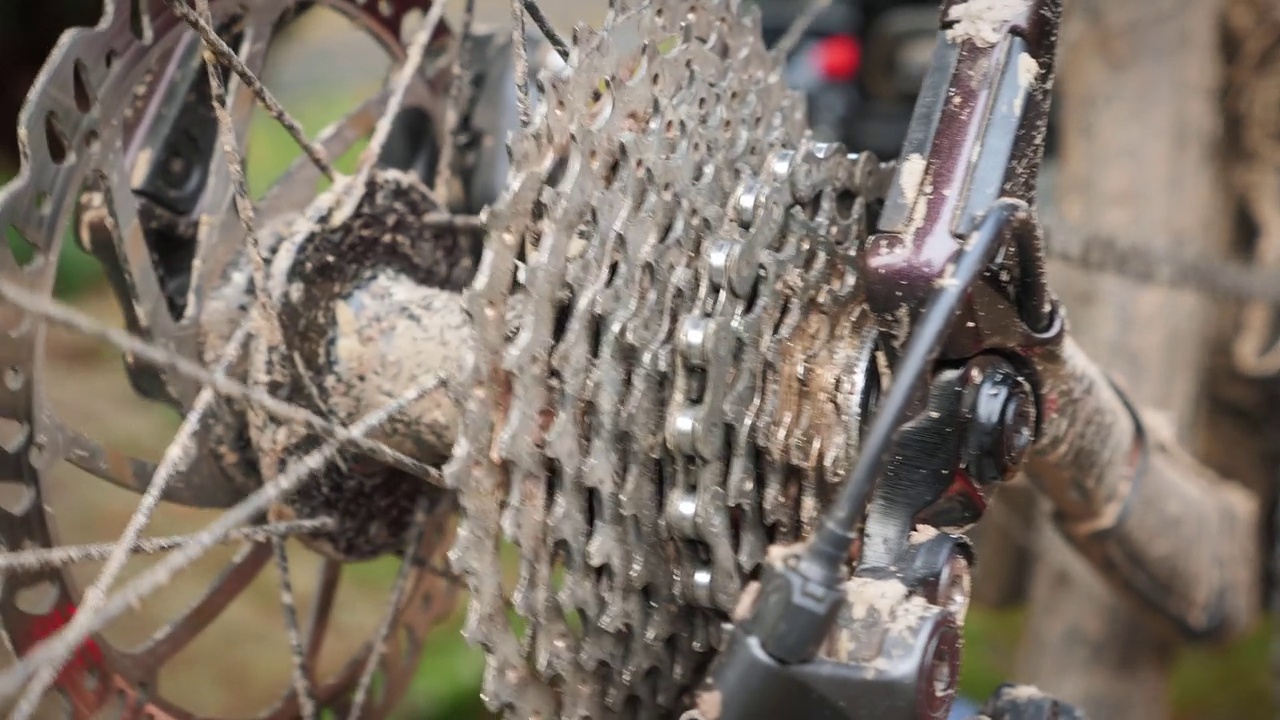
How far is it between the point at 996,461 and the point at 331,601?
0.46m

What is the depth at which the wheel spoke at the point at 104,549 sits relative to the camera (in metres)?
0.41

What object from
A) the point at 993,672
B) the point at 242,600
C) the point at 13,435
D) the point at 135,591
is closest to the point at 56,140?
the point at 13,435

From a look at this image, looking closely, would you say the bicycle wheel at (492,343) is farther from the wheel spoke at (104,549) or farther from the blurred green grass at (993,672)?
the blurred green grass at (993,672)

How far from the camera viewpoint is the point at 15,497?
0.46 m

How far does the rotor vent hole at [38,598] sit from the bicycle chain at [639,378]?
0.20 metres

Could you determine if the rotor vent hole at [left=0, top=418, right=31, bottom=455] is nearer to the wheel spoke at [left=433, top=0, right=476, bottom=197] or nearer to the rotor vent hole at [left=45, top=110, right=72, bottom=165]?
the rotor vent hole at [left=45, top=110, right=72, bottom=165]

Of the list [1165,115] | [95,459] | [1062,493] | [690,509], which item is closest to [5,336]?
[95,459]

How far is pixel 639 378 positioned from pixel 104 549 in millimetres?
234

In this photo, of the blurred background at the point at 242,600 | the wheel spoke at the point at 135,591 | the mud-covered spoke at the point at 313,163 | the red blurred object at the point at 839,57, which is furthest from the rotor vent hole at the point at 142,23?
the red blurred object at the point at 839,57

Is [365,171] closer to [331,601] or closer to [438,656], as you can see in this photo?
[331,601]

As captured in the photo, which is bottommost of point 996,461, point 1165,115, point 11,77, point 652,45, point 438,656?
point 438,656

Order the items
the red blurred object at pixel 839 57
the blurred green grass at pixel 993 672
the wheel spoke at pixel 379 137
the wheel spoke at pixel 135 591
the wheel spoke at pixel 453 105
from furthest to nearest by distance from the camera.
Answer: the red blurred object at pixel 839 57 < the blurred green grass at pixel 993 672 < the wheel spoke at pixel 453 105 < the wheel spoke at pixel 379 137 < the wheel spoke at pixel 135 591

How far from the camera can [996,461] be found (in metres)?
0.44

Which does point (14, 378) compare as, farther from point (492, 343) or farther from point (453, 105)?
point (453, 105)
